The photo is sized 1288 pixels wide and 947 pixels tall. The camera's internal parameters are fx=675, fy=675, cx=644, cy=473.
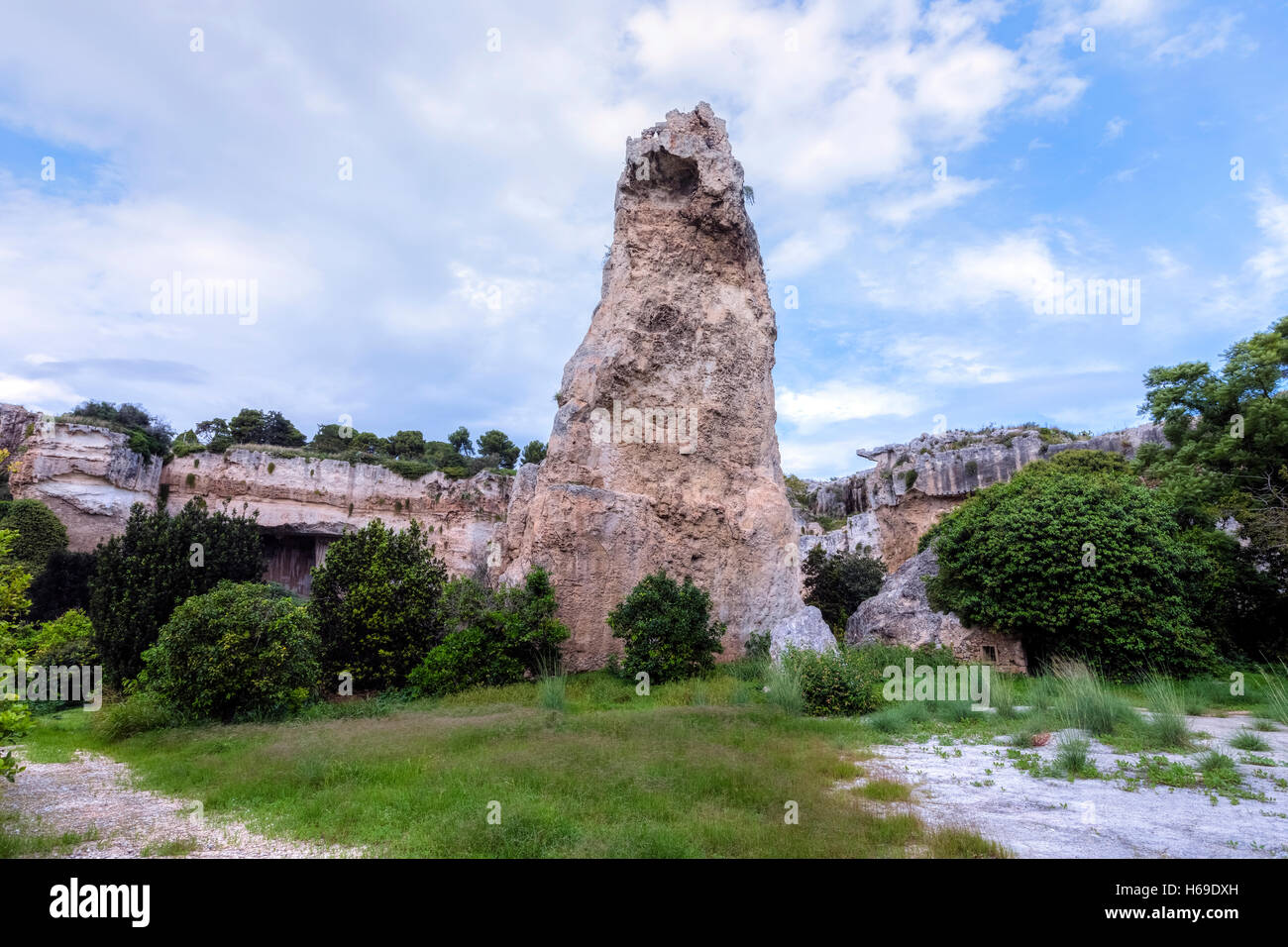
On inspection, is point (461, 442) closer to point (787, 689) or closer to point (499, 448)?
point (499, 448)

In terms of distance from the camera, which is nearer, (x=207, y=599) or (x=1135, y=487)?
(x=207, y=599)

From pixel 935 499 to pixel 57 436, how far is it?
138ft

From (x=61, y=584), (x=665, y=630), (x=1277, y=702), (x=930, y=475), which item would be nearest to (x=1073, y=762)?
(x=1277, y=702)

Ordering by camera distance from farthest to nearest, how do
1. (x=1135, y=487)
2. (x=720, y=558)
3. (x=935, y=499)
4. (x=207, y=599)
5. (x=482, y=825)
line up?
(x=935, y=499), (x=720, y=558), (x=1135, y=487), (x=207, y=599), (x=482, y=825)

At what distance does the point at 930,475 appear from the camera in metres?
35.0

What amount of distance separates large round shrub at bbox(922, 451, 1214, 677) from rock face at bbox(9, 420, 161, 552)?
1351 inches

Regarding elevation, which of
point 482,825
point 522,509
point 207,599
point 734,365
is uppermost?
point 734,365

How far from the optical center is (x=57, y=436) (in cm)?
3070

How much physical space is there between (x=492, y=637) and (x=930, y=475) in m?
27.8

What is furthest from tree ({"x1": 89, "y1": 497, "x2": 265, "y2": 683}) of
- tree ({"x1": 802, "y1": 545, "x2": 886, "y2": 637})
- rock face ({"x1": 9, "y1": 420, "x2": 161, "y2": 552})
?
tree ({"x1": 802, "y1": 545, "x2": 886, "y2": 637})

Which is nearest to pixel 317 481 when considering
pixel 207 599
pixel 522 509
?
pixel 522 509

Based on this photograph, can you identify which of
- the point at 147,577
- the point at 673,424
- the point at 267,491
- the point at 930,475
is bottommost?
the point at 147,577

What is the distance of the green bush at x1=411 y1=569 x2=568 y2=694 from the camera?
13312 mm
